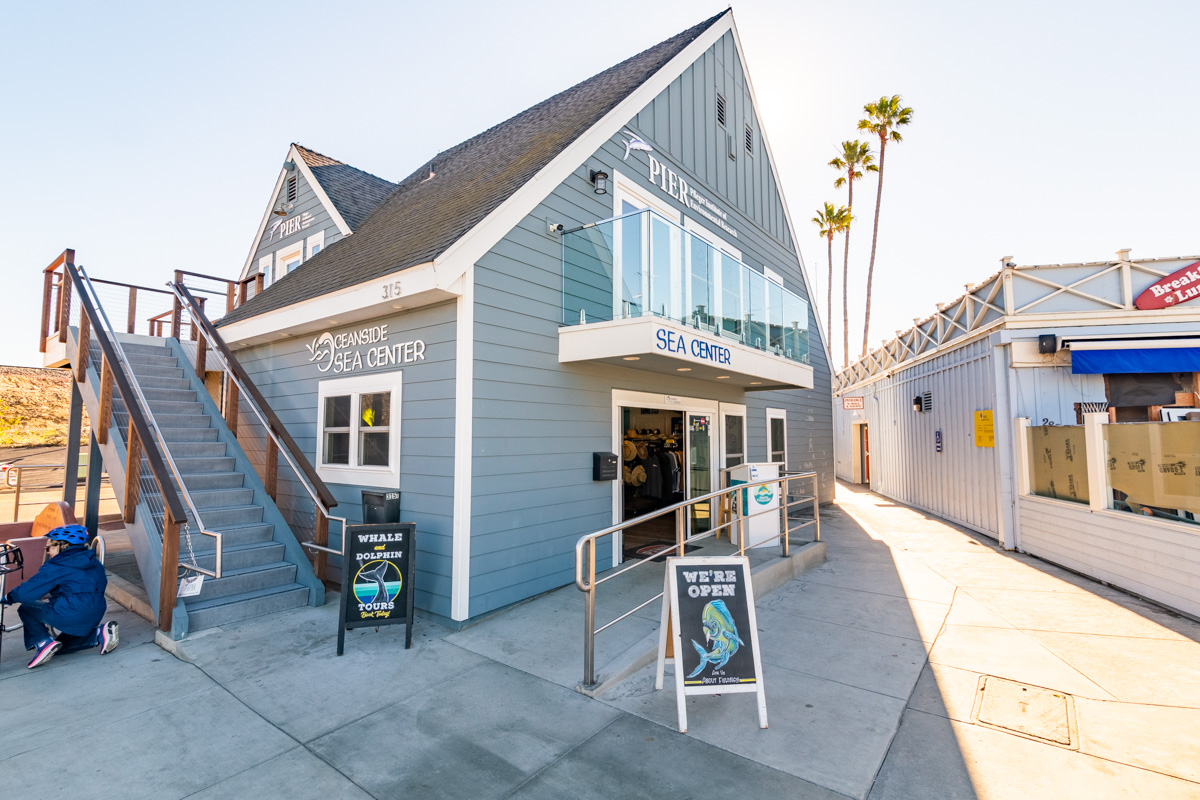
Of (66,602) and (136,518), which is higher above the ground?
(136,518)

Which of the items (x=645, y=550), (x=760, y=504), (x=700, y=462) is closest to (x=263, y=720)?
(x=645, y=550)

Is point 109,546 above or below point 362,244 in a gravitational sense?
below

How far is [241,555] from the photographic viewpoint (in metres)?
5.55

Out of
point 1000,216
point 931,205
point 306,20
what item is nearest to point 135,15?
point 306,20

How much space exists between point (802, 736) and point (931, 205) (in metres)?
15.1

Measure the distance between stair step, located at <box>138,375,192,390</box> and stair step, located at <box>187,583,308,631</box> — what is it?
13.8 feet

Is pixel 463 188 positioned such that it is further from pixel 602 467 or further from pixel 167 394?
pixel 167 394

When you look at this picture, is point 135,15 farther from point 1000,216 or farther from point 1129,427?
point 1000,216

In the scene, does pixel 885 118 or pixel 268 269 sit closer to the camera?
pixel 268 269

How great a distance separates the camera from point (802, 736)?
3.20 meters

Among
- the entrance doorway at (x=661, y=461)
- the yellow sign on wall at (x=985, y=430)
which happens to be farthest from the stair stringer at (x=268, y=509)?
the yellow sign on wall at (x=985, y=430)

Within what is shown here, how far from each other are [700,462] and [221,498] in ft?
22.5

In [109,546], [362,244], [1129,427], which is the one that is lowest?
[109,546]

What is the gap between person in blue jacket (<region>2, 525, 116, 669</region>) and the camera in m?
4.20
